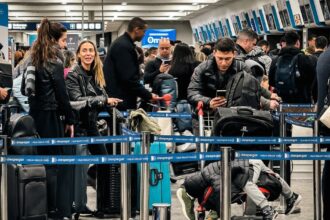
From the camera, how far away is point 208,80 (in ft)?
23.3

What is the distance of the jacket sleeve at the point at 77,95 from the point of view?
7.30 m

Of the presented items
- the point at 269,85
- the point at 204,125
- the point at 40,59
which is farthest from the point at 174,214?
the point at 269,85

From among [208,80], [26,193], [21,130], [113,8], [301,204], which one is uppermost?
[113,8]

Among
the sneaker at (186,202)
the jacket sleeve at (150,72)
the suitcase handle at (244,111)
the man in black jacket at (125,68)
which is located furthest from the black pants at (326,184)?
the jacket sleeve at (150,72)

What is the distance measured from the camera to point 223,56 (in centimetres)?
686

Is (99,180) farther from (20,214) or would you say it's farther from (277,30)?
(277,30)

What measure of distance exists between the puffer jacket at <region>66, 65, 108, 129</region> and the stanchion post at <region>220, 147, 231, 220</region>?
95.2 inches

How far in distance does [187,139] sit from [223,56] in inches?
40.4

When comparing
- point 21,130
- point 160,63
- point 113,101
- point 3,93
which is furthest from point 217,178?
point 160,63

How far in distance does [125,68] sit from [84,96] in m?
0.65

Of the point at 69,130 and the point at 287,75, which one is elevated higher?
the point at 287,75

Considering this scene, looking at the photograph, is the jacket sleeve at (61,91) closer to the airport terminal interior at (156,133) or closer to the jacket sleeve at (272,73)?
the airport terminal interior at (156,133)

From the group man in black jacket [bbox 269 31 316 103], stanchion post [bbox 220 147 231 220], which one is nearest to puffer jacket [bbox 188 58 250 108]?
stanchion post [bbox 220 147 231 220]

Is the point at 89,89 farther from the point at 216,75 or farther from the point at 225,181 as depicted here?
the point at 225,181
